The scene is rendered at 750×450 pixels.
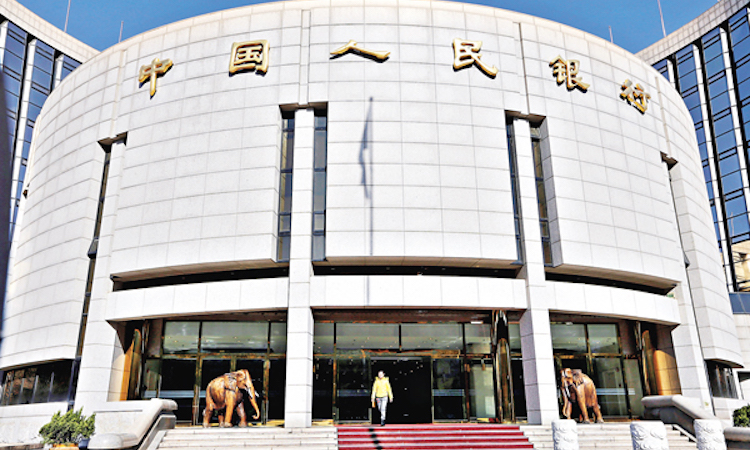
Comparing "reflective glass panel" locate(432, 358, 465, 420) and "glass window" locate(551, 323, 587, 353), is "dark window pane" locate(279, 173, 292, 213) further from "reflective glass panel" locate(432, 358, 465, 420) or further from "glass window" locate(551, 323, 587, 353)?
"glass window" locate(551, 323, 587, 353)

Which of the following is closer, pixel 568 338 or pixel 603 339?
pixel 568 338

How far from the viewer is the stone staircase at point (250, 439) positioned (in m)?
17.8

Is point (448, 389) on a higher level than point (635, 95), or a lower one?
lower

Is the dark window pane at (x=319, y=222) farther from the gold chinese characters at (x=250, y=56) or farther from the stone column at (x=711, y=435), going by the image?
the stone column at (x=711, y=435)

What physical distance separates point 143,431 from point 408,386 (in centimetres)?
1132

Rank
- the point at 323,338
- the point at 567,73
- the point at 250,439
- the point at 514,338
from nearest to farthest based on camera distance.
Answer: the point at 250,439, the point at 323,338, the point at 514,338, the point at 567,73

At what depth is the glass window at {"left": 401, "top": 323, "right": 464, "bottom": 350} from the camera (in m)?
25.2

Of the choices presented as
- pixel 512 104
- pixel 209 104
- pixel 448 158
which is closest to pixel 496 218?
pixel 448 158

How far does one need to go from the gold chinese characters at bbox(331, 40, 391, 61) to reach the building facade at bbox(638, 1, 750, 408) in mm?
36314

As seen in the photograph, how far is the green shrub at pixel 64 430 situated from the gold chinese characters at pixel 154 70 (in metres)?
15.1

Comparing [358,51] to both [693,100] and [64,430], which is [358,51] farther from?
[693,100]

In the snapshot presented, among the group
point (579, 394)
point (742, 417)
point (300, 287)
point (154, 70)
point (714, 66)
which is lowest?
point (742, 417)

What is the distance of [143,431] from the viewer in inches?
679

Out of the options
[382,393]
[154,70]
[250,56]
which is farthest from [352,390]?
[154,70]
